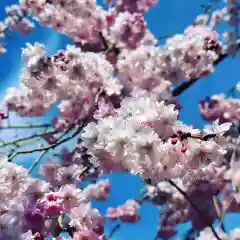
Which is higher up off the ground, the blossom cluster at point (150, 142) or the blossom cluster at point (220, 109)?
the blossom cluster at point (220, 109)

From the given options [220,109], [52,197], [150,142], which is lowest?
[150,142]

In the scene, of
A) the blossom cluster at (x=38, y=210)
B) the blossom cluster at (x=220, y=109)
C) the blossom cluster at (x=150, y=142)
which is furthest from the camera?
the blossom cluster at (x=220, y=109)

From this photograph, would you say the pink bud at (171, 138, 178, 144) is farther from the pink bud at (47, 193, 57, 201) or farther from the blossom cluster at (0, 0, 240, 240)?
the pink bud at (47, 193, 57, 201)

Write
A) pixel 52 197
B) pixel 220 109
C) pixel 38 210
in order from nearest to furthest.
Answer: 1. pixel 38 210
2. pixel 52 197
3. pixel 220 109

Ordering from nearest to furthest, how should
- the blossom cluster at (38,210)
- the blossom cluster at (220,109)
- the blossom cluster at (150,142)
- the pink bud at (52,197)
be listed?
the blossom cluster at (150,142) → the blossom cluster at (38,210) → the pink bud at (52,197) → the blossom cluster at (220,109)

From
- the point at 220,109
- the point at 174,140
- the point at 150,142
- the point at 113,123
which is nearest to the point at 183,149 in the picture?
the point at 174,140

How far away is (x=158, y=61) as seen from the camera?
4145mm

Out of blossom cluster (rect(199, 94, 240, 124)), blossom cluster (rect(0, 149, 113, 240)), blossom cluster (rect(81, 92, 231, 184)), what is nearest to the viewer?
blossom cluster (rect(81, 92, 231, 184))

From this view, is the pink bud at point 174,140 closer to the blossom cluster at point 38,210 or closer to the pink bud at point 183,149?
the pink bud at point 183,149

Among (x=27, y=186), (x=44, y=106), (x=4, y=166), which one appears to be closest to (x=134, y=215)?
(x=44, y=106)

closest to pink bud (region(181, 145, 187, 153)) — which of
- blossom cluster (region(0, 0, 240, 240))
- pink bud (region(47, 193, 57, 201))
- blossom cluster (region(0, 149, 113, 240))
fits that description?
blossom cluster (region(0, 0, 240, 240))

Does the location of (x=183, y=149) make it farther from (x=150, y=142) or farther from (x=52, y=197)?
(x=52, y=197)

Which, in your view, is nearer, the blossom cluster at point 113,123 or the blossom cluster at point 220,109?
the blossom cluster at point 113,123

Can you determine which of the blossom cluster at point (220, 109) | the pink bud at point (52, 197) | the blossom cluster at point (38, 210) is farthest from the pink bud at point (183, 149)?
the blossom cluster at point (220, 109)
